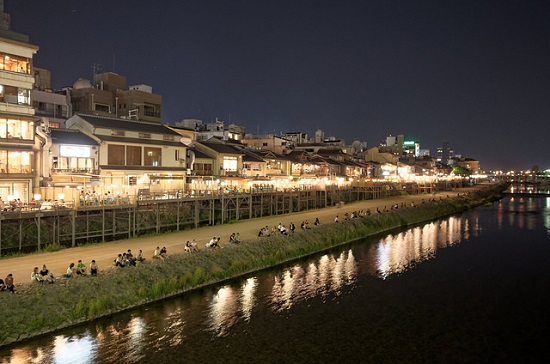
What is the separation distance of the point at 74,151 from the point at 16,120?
680cm

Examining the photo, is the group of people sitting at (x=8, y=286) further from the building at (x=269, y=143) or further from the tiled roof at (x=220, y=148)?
the building at (x=269, y=143)

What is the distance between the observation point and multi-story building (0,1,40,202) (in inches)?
1176

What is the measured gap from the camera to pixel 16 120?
3050cm

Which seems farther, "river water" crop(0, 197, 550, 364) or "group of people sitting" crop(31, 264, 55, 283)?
"group of people sitting" crop(31, 264, 55, 283)

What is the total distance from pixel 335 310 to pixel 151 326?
9.48m

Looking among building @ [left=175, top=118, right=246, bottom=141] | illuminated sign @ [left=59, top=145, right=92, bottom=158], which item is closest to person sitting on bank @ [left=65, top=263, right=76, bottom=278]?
illuminated sign @ [left=59, top=145, right=92, bottom=158]

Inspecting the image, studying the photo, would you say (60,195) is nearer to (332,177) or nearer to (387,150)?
(332,177)

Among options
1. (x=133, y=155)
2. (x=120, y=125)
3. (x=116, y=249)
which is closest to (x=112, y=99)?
(x=120, y=125)

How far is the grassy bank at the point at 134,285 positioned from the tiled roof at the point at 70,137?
17.9 m

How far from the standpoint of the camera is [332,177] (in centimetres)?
7888

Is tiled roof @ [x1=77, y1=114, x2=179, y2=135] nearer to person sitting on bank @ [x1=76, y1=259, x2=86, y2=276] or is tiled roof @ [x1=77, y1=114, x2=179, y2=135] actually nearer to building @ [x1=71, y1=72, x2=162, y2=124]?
building @ [x1=71, y1=72, x2=162, y2=124]

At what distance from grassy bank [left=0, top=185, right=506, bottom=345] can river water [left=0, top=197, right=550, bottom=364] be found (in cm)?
62

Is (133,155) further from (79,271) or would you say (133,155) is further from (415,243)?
(415,243)

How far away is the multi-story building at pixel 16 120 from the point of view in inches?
1176
